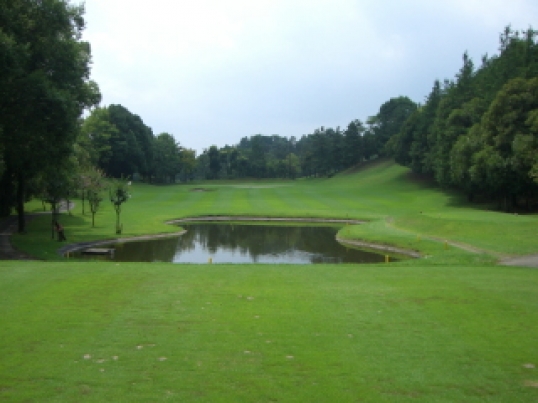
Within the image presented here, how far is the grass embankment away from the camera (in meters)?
5.97

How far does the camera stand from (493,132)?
47.1 m

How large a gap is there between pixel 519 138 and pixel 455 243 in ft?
68.2

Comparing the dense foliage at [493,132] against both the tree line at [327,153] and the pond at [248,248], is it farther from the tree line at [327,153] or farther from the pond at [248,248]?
the tree line at [327,153]

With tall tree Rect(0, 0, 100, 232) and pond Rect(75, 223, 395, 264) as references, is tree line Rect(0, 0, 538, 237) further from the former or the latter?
pond Rect(75, 223, 395, 264)

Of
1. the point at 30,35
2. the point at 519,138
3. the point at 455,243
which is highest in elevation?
the point at 30,35

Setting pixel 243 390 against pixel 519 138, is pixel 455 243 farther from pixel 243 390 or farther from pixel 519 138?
pixel 243 390

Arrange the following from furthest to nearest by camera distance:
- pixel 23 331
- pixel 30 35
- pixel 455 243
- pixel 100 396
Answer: pixel 455 243 → pixel 30 35 → pixel 23 331 → pixel 100 396

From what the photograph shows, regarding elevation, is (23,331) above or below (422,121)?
below

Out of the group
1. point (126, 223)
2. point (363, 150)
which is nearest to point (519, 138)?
point (126, 223)

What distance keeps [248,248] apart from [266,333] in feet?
76.2

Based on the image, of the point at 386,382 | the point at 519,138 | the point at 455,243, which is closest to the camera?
the point at 386,382

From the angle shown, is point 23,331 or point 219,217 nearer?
point 23,331

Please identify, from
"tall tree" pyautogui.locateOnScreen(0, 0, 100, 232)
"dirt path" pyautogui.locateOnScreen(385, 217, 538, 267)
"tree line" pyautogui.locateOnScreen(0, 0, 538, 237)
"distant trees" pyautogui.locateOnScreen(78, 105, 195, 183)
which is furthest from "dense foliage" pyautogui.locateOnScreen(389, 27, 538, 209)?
"distant trees" pyautogui.locateOnScreen(78, 105, 195, 183)

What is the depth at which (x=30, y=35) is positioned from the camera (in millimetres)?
25297
